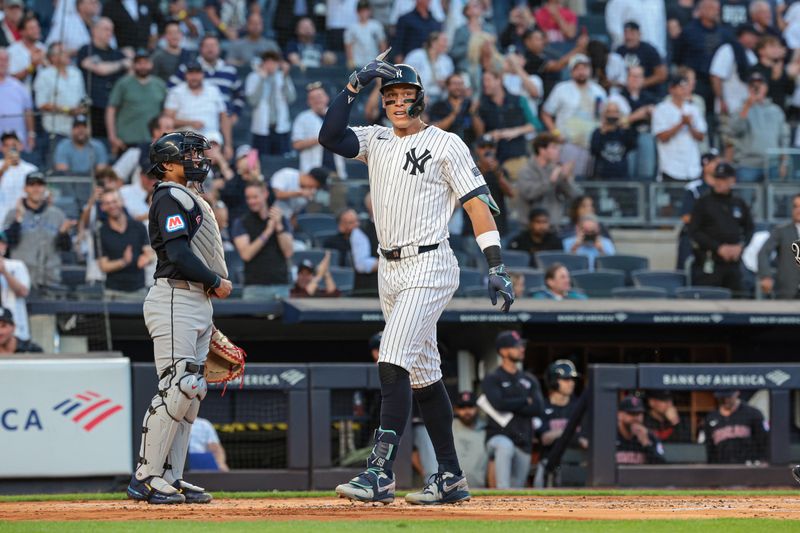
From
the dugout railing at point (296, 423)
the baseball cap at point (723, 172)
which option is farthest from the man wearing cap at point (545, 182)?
the dugout railing at point (296, 423)

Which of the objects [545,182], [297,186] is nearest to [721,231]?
[545,182]

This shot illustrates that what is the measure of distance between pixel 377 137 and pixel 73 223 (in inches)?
205

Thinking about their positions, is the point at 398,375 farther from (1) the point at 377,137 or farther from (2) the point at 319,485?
(2) the point at 319,485

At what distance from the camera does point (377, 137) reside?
623 cm

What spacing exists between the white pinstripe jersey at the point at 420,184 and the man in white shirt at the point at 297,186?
255 inches

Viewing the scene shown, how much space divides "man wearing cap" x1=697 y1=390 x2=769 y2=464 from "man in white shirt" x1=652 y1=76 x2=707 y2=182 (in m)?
4.86

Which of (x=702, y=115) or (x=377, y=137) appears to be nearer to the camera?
(x=377, y=137)

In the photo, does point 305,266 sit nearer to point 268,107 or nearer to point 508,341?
point 508,341

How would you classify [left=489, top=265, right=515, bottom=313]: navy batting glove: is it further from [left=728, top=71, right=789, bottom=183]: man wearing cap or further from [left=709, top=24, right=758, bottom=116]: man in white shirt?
[left=709, top=24, right=758, bottom=116]: man in white shirt

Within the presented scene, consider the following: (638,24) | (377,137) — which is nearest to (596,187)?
(638,24)

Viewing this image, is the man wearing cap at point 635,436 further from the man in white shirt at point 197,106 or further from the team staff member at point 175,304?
the man in white shirt at point 197,106

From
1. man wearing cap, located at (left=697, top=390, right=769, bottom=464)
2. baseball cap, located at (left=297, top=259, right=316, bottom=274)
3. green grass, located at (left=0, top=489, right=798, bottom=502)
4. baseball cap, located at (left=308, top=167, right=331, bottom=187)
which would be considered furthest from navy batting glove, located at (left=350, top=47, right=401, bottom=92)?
baseball cap, located at (left=308, top=167, right=331, bottom=187)

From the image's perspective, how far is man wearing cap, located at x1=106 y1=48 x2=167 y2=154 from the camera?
12.8 meters

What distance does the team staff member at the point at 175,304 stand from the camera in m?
6.18
